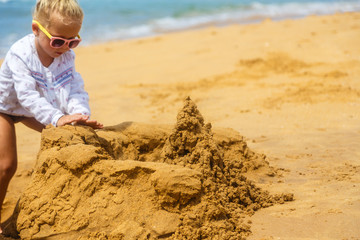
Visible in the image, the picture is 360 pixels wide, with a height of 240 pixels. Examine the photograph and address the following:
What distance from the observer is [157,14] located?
17.3m

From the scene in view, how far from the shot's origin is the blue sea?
12.8 m

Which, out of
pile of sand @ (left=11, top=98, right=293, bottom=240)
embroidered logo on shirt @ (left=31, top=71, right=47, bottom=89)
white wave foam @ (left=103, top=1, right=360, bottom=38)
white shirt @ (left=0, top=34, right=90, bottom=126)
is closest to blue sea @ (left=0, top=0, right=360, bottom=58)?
white wave foam @ (left=103, top=1, right=360, bottom=38)

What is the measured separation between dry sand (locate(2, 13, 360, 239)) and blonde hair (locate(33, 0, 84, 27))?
1.61 m

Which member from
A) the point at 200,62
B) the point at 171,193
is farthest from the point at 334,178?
the point at 200,62

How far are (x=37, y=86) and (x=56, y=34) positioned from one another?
40cm

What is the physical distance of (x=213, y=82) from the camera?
726 cm

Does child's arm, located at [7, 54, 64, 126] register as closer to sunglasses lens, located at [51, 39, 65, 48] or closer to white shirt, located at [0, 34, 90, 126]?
white shirt, located at [0, 34, 90, 126]

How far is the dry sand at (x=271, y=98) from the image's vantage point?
288 centimetres

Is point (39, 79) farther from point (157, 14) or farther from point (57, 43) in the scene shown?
point (157, 14)

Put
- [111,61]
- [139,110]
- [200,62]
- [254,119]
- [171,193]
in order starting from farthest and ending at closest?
[111,61] < [200,62] < [139,110] < [254,119] < [171,193]

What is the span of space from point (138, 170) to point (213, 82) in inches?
192

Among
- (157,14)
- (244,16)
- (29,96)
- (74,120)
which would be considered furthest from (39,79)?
(157,14)

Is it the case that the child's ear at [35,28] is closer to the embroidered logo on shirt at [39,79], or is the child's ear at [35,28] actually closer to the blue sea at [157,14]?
the embroidered logo on shirt at [39,79]

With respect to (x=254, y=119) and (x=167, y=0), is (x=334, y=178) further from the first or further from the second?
(x=167, y=0)
